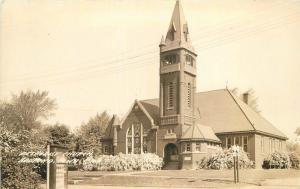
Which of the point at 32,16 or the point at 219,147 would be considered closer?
the point at 32,16

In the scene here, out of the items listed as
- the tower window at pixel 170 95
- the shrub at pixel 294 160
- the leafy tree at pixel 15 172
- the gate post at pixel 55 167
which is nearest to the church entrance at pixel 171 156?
the tower window at pixel 170 95

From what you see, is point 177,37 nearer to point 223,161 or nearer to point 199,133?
point 199,133

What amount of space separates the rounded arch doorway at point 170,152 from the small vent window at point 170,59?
24.8ft

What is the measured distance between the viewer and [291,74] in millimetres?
25625

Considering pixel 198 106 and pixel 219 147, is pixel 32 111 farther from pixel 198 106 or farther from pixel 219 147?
pixel 219 147

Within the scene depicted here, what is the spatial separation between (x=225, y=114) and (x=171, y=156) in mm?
6373

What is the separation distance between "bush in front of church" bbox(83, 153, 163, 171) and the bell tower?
3.32 meters

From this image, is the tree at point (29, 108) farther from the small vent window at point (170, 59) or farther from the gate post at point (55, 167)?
the gate post at point (55, 167)

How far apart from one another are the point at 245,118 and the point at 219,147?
3475mm

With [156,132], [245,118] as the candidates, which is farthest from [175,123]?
[245,118]

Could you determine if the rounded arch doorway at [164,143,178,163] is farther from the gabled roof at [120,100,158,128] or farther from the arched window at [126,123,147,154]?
the gabled roof at [120,100,158,128]

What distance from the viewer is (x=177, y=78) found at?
41.3 m

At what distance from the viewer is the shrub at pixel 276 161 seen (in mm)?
39394

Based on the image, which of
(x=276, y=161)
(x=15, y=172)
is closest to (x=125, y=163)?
(x=276, y=161)
